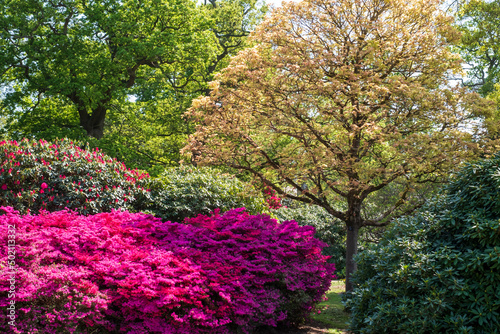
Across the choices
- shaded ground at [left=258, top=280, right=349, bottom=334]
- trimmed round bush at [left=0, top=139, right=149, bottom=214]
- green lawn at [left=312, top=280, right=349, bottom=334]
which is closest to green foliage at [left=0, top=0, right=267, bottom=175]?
trimmed round bush at [left=0, top=139, right=149, bottom=214]

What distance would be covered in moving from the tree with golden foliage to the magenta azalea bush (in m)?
2.31

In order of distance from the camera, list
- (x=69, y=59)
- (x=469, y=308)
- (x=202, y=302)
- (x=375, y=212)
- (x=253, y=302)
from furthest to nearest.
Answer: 1. (x=69, y=59)
2. (x=375, y=212)
3. (x=253, y=302)
4. (x=202, y=302)
5. (x=469, y=308)

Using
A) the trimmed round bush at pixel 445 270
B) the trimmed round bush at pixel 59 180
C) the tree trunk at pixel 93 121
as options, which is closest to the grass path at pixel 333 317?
the trimmed round bush at pixel 445 270

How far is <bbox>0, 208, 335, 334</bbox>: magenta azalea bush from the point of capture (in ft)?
14.0

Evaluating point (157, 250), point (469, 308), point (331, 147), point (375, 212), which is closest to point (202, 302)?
point (157, 250)

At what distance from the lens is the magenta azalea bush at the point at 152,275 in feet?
14.0

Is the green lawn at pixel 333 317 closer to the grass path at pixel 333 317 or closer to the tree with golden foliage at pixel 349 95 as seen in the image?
the grass path at pixel 333 317

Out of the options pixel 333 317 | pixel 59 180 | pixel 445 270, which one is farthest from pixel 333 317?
pixel 59 180

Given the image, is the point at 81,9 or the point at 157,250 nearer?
the point at 157,250

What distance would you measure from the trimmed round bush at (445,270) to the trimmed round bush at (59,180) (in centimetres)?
493

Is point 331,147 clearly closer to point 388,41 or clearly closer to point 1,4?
point 388,41

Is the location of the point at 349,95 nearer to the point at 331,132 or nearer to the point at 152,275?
the point at 331,132

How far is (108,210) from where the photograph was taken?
793cm

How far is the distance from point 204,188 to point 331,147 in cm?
284
